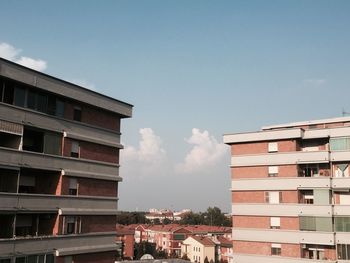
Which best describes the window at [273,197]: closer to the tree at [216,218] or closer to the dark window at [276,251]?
the dark window at [276,251]

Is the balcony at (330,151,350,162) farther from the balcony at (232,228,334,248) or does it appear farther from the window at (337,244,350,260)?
the window at (337,244,350,260)

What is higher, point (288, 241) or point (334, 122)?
point (334, 122)

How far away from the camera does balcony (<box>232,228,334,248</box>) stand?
34562mm

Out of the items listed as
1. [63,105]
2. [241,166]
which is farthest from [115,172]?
[241,166]

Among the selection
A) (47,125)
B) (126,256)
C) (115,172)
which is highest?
(47,125)

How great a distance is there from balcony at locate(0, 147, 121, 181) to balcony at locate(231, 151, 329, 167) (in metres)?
13.4

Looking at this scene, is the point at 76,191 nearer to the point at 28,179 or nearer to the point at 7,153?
the point at 28,179

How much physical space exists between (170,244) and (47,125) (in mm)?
103153

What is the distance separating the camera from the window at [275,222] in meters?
37.2

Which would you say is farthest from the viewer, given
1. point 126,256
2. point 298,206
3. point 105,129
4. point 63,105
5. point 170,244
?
point 170,244

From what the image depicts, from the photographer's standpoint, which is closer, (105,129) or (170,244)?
(105,129)

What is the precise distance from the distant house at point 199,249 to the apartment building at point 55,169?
249 ft

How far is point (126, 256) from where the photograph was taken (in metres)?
103

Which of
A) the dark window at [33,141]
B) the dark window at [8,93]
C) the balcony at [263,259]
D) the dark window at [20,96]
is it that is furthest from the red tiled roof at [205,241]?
the dark window at [8,93]
